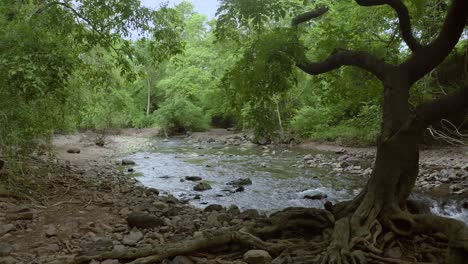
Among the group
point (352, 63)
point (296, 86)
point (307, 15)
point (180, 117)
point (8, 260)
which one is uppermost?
point (307, 15)

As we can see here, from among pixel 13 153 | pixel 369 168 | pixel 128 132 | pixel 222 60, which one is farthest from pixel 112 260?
pixel 128 132

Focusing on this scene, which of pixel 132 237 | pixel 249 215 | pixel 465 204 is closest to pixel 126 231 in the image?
pixel 132 237

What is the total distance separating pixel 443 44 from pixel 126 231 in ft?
21.1

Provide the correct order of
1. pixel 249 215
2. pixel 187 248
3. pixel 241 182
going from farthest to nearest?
pixel 241 182 → pixel 249 215 → pixel 187 248

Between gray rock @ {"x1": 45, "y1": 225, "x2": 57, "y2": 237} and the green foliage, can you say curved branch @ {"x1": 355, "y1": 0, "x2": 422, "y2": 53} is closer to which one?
gray rock @ {"x1": 45, "y1": 225, "x2": 57, "y2": 237}

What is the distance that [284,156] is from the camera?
2106 cm

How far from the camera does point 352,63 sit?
6.41 meters

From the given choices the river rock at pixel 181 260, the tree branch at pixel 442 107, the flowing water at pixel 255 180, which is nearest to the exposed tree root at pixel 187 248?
the river rock at pixel 181 260

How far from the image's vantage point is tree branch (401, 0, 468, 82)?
5398 mm

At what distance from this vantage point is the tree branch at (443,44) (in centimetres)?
540

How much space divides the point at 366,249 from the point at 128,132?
129ft

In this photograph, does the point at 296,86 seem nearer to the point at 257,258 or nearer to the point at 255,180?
the point at 257,258

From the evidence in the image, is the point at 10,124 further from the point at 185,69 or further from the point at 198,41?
the point at 198,41

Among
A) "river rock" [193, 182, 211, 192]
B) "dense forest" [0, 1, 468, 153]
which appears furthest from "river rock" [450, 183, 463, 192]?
"river rock" [193, 182, 211, 192]
